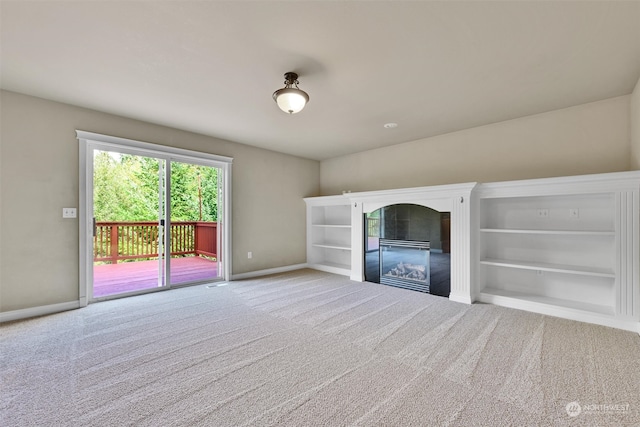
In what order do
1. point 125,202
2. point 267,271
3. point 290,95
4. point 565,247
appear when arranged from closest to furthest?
point 290,95 → point 565,247 → point 125,202 → point 267,271

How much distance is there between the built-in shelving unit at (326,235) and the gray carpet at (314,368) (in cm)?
245

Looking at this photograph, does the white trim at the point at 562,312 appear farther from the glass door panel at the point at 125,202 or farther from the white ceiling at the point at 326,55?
the glass door panel at the point at 125,202

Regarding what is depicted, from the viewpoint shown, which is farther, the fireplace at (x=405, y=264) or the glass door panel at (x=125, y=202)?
the fireplace at (x=405, y=264)

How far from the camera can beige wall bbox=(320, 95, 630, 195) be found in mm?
3014

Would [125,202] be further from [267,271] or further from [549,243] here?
[549,243]

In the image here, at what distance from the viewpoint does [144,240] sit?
5.89 metres

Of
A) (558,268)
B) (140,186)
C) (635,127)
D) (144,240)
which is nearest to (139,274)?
(144,240)

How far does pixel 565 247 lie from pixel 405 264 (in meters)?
1.94

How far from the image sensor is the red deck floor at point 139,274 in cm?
404

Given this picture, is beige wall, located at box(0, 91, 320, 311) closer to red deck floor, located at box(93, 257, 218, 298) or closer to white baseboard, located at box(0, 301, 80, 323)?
white baseboard, located at box(0, 301, 80, 323)

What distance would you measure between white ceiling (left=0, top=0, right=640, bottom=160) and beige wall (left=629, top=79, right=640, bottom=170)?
5.4 inches

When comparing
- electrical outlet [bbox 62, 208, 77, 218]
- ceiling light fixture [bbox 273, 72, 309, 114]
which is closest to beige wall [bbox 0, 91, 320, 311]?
electrical outlet [bbox 62, 208, 77, 218]

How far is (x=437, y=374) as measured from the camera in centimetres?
188

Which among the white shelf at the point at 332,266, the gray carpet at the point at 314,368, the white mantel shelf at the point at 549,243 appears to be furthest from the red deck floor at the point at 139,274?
the white mantel shelf at the point at 549,243
